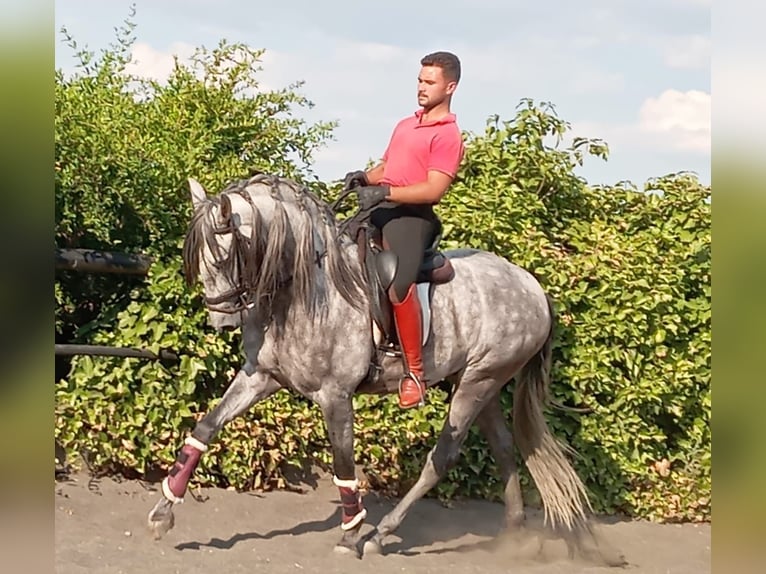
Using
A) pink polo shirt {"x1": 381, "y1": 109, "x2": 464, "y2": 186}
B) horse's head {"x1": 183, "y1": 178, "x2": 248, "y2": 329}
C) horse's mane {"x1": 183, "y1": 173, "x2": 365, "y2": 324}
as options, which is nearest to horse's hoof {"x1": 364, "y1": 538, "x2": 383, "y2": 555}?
horse's mane {"x1": 183, "y1": 173, "x2": 365, "y2": 324}

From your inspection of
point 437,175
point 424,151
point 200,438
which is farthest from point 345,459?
point 424,151

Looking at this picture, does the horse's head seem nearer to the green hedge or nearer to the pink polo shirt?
the pink polo shirt

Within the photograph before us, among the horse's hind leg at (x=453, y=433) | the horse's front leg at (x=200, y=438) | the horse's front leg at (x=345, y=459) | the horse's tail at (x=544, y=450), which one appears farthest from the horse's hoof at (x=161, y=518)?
the horse's tail at (x=544, y=450)

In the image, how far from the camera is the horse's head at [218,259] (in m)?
4.42

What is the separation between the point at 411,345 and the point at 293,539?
4.33ft

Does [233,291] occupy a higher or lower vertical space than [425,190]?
lower

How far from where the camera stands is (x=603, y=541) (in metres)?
5.70

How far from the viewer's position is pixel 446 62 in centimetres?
483

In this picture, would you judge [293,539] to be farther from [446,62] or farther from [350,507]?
[446,62]

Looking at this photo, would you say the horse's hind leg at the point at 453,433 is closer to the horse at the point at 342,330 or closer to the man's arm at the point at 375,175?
the horse at the point at 342,330

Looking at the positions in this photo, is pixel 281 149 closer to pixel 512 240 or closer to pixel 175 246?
pixel 175 246

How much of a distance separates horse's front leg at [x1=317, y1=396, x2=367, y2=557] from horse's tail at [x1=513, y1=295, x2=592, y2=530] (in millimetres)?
1181
